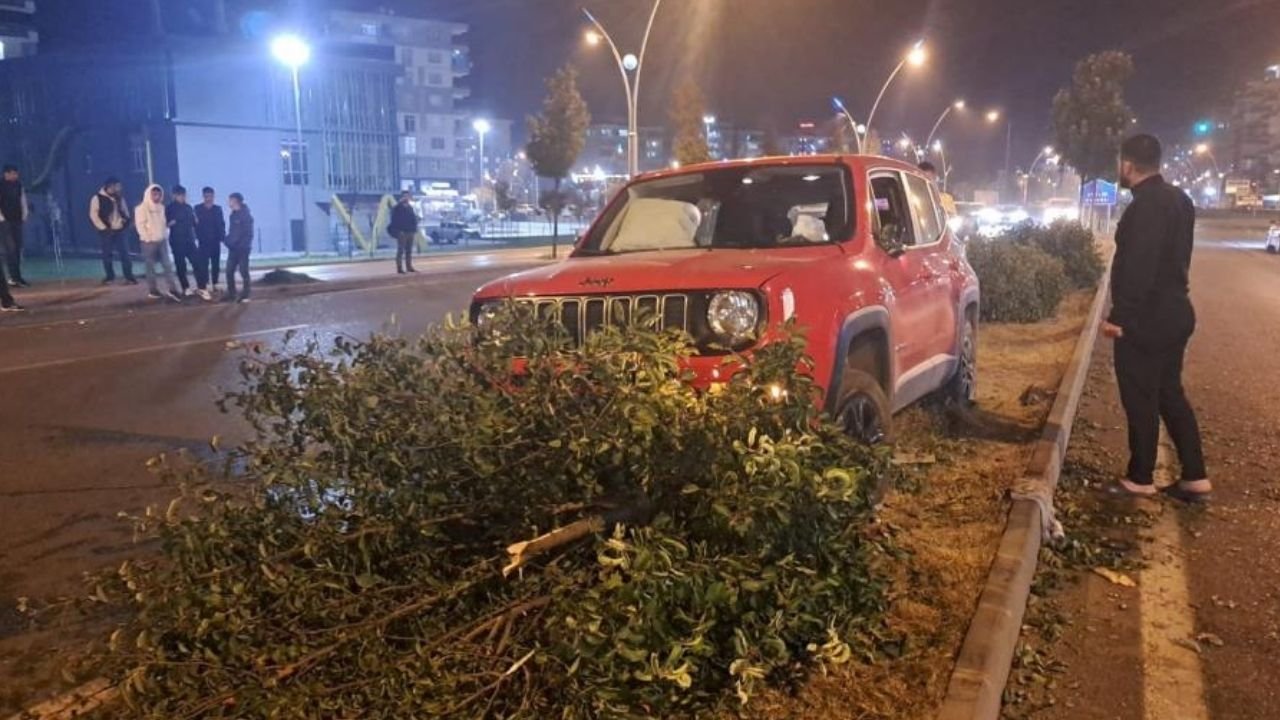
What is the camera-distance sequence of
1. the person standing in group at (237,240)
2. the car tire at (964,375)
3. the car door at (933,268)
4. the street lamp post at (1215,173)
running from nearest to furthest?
the car door at (933,268), the car tire at (964,375), the person standing in group at (237,240), the street lamp post at (1215,173)

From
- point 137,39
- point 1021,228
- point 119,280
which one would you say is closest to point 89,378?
point 119,280

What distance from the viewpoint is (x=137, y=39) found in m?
35.2

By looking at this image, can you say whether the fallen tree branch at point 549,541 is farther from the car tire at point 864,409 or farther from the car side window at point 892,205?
the car side window at point 892,205

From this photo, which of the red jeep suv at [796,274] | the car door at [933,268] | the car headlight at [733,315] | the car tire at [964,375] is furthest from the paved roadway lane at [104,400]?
the car tire at [964,375]

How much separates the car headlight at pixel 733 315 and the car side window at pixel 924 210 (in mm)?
2472

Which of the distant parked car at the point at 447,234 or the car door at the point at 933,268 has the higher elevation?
the car door at the point at 933,268

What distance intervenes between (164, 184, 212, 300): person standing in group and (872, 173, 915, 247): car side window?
44.2 ft

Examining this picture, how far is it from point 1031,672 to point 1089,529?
6.06 ft

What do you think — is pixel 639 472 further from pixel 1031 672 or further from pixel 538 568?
pixel 1031 672

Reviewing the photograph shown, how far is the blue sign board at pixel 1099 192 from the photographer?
3606 centimetres

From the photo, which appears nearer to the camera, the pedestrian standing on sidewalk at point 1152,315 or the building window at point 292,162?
the pedestrian standing on sidewalk at point 1152,315

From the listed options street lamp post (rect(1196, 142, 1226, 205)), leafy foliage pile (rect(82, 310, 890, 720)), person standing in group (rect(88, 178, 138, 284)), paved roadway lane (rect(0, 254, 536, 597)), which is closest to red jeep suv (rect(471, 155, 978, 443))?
leafy foliage pile (rect(82, 310, 890, 720))

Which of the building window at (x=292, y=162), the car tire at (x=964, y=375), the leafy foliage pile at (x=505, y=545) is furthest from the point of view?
the building window at (x=292, y=162)

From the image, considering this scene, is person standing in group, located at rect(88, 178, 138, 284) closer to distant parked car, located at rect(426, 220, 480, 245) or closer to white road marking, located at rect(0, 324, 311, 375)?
white road marking, located at rect(0, 324, 311, 375)
